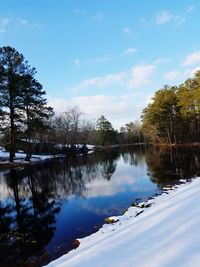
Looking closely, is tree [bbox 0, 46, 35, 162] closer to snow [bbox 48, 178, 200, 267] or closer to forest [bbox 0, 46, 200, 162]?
forest [bbox 0, 46, 200, 162]

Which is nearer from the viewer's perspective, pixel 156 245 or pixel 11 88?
pixel 156 245

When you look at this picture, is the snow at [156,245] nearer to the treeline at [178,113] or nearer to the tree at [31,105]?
the tree at [31,105]

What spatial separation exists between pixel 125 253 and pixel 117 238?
4.21ft

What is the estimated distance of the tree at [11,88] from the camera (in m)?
37.2

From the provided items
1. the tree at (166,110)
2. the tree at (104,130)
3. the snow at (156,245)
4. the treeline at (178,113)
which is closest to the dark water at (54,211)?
Result: the snow at (156,245)

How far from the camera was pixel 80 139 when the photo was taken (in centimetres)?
10138

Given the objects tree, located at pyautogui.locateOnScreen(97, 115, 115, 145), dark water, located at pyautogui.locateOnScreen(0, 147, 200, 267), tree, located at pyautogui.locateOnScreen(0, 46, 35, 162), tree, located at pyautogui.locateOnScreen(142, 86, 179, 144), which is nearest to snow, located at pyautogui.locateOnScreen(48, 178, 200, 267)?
dark water, located at pyautogui.locateOnScreen(0, 147, 200, 267)

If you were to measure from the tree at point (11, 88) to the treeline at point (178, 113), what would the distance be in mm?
30597

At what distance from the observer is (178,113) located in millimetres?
59969

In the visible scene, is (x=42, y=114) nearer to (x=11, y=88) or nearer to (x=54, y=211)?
(x=11, y=88)

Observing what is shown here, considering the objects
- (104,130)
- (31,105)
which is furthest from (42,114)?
(104,130)

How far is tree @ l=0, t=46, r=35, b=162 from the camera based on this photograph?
122 ft

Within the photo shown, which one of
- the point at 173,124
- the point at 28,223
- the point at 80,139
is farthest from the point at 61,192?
the point at 80,139

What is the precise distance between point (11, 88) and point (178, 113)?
118ft
